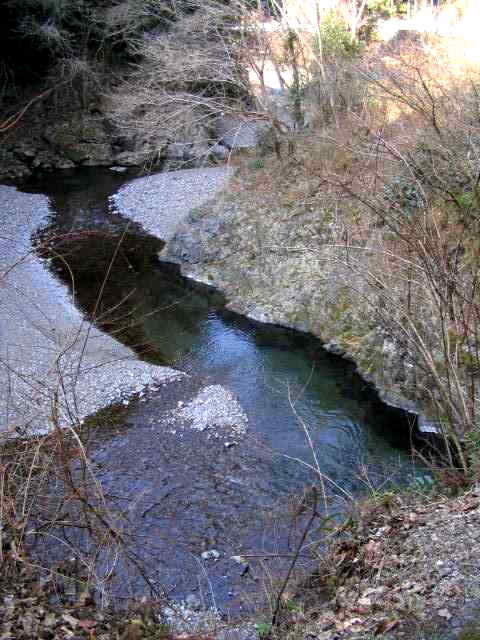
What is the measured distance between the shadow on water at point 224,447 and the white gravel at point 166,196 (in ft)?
14.8

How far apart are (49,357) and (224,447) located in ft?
14.1

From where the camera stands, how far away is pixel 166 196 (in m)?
22.5

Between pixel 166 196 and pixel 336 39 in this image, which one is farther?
pixel 166 196

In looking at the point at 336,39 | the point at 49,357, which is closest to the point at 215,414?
the point at 49,357

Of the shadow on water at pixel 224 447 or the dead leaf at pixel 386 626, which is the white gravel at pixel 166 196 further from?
the dead leaf at pixel 386 626

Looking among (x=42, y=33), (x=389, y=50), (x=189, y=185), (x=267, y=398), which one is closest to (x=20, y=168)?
(x=42, y=33)

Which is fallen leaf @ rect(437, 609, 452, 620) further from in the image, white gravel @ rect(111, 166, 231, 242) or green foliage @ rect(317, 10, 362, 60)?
green foliage @ rect(317, 10, 362, 60)

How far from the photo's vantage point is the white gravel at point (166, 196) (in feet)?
67.9

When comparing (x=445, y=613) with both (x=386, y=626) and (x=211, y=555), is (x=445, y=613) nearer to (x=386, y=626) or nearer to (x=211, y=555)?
(x=386, y=626)

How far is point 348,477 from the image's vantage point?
29.7ft

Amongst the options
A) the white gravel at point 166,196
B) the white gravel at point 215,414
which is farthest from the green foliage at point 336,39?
the white gravel at point 215,414

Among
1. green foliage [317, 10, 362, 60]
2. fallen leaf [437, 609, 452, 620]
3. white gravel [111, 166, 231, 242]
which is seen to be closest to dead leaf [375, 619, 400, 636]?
fallen leaf [437, 609, 452, 620]

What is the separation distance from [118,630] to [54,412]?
181cm

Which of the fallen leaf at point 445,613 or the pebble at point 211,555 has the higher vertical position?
the fallen leaf at point 445,613
